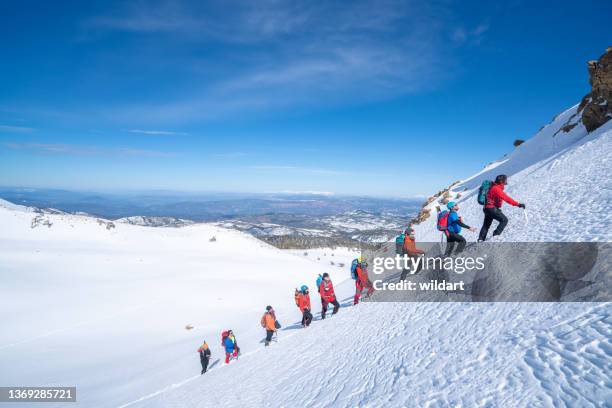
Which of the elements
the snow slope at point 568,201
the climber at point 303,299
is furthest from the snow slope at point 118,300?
the snow slope at point 568,201

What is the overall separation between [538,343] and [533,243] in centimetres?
464

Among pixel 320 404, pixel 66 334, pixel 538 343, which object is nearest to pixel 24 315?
pixel 66 334

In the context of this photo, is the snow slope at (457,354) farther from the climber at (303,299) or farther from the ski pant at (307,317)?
the climber at (303,299)

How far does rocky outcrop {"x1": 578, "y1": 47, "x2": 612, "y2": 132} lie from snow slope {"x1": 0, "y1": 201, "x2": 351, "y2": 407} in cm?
2575

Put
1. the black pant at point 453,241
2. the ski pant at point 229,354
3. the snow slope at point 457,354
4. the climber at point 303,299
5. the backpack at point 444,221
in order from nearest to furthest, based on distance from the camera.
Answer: the snow slope at point 457,354
the black pant at point 453,241
the backpack at point 444,221
the climber at point 303,299
the ski pant at point 229,354

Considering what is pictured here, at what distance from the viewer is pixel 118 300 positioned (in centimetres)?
2397

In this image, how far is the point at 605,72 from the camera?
21.5 meters

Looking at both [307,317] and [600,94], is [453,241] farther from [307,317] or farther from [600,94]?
[600,94]

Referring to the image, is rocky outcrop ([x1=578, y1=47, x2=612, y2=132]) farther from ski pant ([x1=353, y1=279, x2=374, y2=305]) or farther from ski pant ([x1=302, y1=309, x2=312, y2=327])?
ski pant ([x1=302, y1=309, x2=312, y2=327])

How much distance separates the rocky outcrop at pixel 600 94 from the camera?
2036 centimetres

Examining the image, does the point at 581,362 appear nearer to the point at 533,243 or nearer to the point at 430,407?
the point at 430,407

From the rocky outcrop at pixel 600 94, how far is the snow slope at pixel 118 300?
25753 mm

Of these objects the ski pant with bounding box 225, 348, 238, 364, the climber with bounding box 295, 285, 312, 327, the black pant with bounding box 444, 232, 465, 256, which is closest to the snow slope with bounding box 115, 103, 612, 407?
the ski pant with bounding box 225, 348, 238, 364

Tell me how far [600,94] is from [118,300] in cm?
4029
